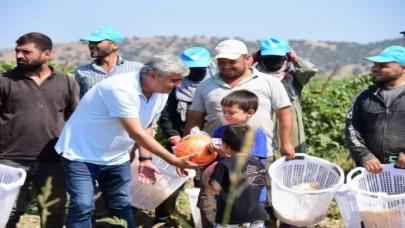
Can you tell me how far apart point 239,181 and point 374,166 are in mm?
1608

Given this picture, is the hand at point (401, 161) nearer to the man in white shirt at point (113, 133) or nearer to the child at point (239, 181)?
the child at point (239, 181)

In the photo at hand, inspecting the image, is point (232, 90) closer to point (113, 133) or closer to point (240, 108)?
A: point (240, 108)

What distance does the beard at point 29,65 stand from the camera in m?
6.10

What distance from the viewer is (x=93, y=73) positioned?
7.07 m

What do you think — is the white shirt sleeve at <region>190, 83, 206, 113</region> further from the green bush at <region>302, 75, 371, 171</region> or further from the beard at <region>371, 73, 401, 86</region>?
the green bush at <region>302, 75, 371, 171</region>

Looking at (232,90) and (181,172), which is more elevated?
(232,90)

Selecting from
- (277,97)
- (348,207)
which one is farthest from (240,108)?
(348,207)

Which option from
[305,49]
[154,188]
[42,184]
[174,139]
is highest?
[174,139]

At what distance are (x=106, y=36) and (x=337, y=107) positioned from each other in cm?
700

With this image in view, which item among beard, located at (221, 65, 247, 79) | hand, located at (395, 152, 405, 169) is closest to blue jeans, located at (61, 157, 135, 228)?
beard, located at (221, 65, 247, 79)

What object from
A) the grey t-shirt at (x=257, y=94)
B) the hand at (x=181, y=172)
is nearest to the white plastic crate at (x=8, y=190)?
the hand at (x=181, y=172)

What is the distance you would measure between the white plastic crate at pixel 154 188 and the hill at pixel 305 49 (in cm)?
10165

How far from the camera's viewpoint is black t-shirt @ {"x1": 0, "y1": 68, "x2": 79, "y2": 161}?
240 inches

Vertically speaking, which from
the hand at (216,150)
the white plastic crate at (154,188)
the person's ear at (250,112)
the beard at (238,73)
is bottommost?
the white plastic crate at (154,188)
